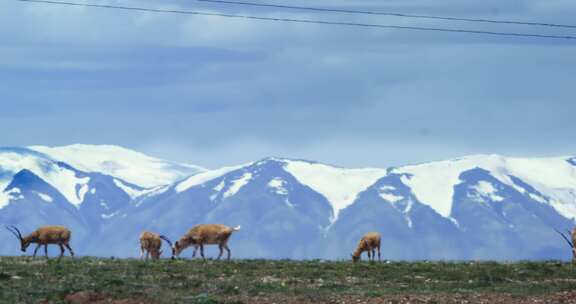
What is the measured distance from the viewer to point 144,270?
4962 centimetres

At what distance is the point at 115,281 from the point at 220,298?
5442mm

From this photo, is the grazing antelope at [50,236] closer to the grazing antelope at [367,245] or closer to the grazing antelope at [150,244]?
the grazing antelope at [150,244]

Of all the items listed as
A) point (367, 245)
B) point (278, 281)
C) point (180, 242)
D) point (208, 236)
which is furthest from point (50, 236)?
point (278, 281)

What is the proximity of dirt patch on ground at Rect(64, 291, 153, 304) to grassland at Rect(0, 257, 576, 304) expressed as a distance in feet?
0.10

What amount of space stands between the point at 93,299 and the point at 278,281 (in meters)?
10.00

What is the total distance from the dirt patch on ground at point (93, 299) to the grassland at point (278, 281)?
0.10ft

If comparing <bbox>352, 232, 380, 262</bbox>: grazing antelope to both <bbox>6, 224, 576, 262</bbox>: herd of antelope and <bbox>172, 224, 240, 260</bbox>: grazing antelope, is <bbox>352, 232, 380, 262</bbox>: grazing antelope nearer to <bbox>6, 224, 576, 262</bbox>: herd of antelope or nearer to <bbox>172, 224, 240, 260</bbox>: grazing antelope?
<bbox>6, 224, 576, 262</bbox>: herd of antelope

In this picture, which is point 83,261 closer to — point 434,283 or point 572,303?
point 434,283

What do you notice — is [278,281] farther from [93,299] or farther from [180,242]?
[180,242]

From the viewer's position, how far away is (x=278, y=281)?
4722 centimetres

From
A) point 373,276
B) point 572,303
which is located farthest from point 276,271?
point 572,303

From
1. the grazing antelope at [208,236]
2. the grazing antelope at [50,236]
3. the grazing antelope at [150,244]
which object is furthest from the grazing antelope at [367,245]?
the grazing antelope at [50,236]

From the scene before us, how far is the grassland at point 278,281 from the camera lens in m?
40.3

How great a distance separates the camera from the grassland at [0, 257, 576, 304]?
40344 mm
